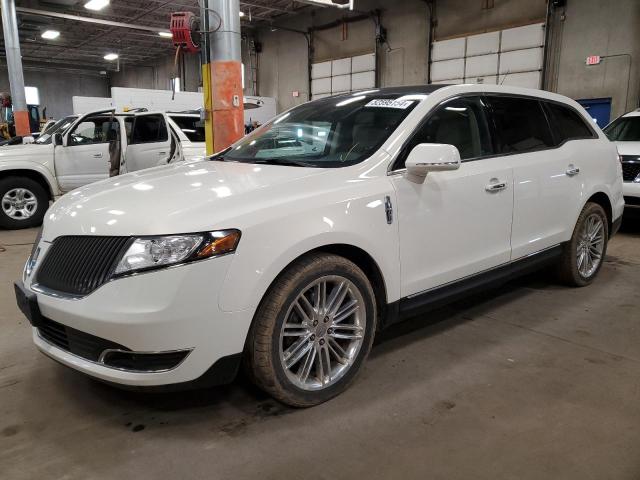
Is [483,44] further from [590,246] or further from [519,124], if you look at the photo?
[519,124]

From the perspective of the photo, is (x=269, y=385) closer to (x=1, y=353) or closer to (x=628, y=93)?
(x=1, y=353)

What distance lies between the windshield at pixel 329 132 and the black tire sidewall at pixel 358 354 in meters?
0.61

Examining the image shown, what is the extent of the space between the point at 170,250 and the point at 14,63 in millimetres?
14679

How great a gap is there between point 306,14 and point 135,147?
40.5ft

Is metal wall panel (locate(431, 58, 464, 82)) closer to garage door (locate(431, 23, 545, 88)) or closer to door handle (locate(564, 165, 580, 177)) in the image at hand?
garage door (locate(431, 23, 545, 88))

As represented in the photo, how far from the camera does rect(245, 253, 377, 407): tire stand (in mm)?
2133

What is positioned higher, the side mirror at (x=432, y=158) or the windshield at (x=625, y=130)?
the windshield at (x=625, y=130)

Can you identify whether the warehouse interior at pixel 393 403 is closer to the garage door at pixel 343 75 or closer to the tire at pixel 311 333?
the tire at pixel 311 333

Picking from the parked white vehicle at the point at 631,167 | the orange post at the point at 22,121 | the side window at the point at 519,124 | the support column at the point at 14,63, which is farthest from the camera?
the orange post at the point at 22,121

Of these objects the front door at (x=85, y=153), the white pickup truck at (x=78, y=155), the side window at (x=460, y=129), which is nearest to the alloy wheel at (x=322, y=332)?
the side window at (x=460, y=129)

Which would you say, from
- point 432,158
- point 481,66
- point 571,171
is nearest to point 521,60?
point 481,66

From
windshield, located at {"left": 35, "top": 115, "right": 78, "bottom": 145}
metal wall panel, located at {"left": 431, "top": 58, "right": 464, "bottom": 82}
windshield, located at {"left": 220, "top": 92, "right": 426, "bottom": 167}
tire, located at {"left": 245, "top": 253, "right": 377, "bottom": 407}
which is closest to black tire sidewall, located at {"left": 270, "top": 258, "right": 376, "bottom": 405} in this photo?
tire, located at {"left": 245, "top": 253, "right": 377, "bottom": 407}

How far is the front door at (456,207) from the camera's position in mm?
2609

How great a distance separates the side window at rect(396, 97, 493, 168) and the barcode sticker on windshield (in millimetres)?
154
